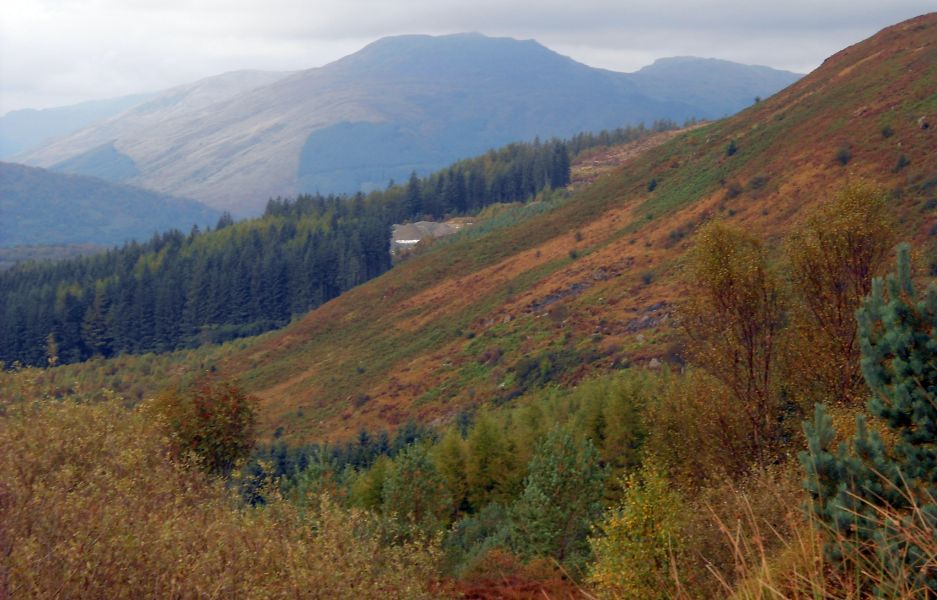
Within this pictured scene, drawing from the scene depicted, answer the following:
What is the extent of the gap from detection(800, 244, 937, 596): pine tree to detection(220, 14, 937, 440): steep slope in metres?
32.6

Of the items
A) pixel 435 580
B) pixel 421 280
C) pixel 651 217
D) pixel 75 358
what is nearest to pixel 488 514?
pixel 435 580

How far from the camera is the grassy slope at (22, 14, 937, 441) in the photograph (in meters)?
53.5

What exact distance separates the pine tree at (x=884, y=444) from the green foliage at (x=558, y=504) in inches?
507

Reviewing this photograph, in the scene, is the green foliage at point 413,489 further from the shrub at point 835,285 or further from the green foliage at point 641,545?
the shrub at point 835,285

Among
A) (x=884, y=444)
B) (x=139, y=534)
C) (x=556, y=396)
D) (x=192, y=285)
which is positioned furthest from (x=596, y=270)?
(x=192, y=285)

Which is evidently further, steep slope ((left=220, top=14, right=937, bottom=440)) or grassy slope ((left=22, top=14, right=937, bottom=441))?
grassy slope ((left=22, top=14, right=937, bottom=441))

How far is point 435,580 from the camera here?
15.0 m

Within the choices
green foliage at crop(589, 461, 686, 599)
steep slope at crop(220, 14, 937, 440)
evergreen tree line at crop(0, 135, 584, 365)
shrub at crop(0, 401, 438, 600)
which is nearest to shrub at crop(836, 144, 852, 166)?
steep slope at crop(220, 14, 937, 440)

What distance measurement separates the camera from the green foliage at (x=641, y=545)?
13.6m

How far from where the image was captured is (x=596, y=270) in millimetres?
66188

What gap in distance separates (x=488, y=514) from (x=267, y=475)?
1612 cm

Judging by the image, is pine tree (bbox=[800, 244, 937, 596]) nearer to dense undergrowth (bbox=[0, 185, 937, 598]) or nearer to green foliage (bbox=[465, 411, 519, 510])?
dense undergrowth (bbox=[0, 185, 937, 598])

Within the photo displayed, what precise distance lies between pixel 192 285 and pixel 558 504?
101m

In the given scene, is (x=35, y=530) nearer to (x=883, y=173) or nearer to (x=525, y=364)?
(x=525, y=364)
